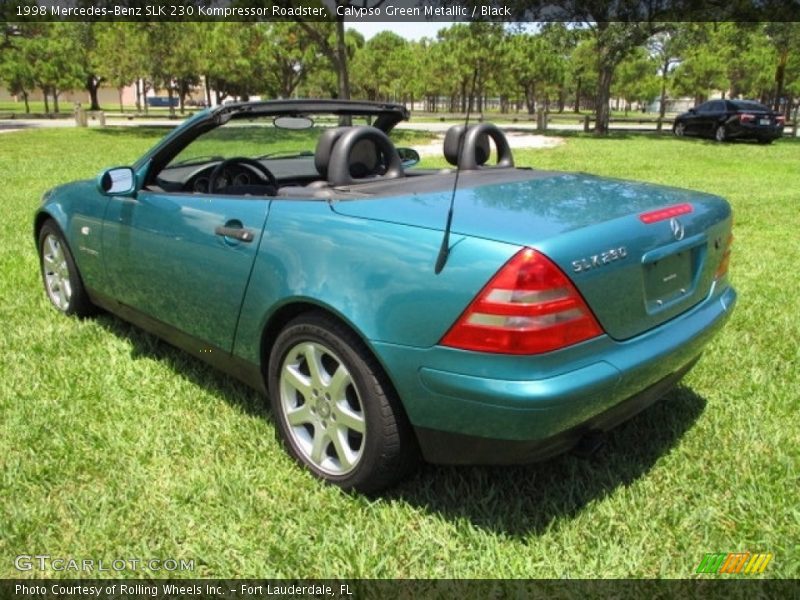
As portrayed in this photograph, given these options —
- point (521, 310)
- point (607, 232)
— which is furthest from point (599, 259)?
point (521, 310)

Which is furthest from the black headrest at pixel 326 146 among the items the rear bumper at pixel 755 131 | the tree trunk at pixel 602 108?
the tree trunk at pixel 602 108

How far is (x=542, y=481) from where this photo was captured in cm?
269

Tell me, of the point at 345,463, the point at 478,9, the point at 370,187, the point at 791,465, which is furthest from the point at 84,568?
the point at 478,9

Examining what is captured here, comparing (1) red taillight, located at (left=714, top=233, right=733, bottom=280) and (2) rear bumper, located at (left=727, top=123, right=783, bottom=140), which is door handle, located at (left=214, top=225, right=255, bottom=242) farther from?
(2) rear bumper, located at (left=727, top=123, right=783, bottom=140)

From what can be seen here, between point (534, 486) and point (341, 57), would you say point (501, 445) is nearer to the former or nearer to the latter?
point (534, 486)

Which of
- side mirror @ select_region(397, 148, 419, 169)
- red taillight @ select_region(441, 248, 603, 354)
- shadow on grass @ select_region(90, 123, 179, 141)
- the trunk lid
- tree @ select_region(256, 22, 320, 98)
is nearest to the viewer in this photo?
red taillight @ select_region(441, 248, 603, 354)

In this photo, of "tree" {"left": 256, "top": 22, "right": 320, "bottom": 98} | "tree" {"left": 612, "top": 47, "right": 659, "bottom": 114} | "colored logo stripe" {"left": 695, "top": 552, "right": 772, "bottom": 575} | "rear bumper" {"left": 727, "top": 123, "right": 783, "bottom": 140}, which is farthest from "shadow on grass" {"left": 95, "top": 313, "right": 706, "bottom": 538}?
"tree" {"left": 612, "top": 47, "right": 659, "bottom": 114}

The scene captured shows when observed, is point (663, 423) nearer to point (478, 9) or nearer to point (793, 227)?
point (793, 227)

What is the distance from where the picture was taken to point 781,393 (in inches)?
131

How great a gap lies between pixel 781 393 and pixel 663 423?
709 millimetres

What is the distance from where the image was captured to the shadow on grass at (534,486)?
248cm

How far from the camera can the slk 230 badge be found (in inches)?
83.4

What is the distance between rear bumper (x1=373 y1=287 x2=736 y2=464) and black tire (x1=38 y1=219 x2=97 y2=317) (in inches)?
109

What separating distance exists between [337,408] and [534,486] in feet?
2.71
